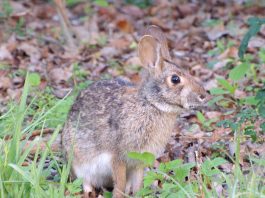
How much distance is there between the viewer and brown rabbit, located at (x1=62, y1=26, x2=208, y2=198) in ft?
17.2

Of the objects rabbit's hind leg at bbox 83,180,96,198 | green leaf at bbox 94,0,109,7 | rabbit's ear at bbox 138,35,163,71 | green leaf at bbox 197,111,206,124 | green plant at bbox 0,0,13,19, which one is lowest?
rabbit's hind leg at bbox 83,180,96,198

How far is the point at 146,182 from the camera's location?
16.2 ft

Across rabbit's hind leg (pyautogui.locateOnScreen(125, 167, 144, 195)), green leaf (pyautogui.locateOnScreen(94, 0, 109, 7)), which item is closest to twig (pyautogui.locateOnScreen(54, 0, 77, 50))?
green leaf (pyautogui.locateOnScreen(94, 0, 109, 7))

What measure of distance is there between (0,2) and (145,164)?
5.67 m

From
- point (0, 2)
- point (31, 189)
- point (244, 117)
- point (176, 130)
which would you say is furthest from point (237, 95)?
point (0, 2)

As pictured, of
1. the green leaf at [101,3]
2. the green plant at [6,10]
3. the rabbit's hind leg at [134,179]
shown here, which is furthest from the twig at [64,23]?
the rabbit's hind leg at [134,179]

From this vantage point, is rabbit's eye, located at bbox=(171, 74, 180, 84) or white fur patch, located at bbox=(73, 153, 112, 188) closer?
rabbit's eye, located at bbox=(171, 74, 180, 84)

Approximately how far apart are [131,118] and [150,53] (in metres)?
0.51

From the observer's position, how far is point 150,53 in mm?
5422

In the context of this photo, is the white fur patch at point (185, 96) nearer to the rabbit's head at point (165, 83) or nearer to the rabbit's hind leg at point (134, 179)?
the rabbit's head at point (165, 83)

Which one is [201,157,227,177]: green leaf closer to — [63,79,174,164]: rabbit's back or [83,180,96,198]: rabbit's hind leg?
[63,79,174,164]: rabbit's back

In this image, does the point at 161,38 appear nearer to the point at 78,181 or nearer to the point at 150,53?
the point at 150,53

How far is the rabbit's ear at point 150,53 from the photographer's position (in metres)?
5.39

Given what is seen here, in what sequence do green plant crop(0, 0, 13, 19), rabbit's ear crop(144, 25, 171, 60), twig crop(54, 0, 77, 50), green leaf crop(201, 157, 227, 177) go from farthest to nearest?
green plant crop(0, 0, 13, 19)
twig crop(54, 0, 77, 50)
rabbit's ear crop(144, 25, 171, 60)
green leaf crop(201, 157, 227, 177)
